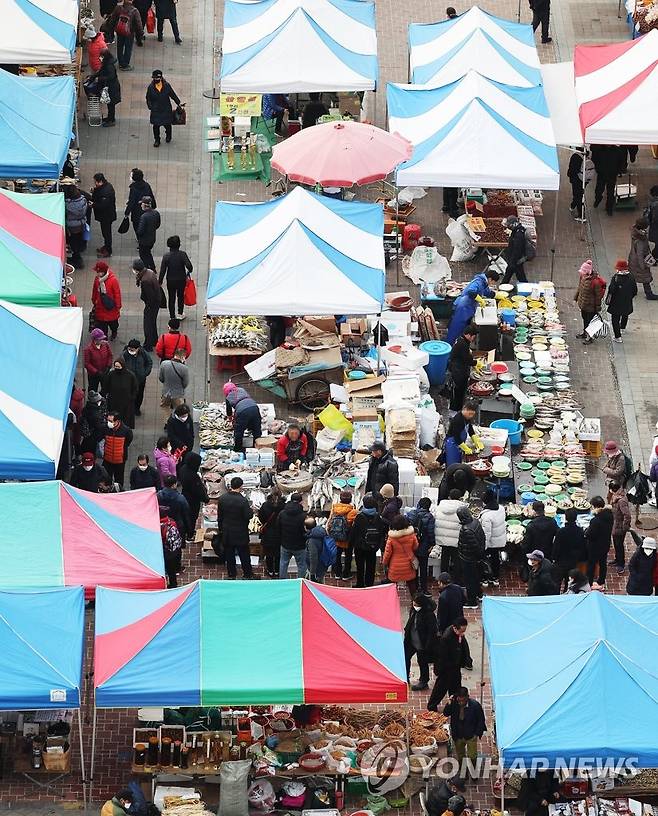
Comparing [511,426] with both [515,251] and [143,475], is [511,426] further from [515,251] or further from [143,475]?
[143,475]

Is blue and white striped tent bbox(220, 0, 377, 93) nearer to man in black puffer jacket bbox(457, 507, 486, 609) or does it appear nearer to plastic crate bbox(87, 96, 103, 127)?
plastic crate bbox(87, 96, 103, 127)

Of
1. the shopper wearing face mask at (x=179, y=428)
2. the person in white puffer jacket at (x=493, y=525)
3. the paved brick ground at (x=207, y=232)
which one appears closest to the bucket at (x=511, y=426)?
the paved brick ground at (x=207, y=232)

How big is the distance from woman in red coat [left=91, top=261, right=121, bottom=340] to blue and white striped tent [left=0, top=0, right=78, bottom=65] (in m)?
4.95

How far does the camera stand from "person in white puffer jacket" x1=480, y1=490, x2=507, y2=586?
1989 cm

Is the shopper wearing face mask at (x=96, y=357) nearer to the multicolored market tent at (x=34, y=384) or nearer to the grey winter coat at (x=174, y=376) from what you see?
the grey winter coat at (x=174, y=376)

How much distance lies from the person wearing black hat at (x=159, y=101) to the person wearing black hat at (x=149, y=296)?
209 inches

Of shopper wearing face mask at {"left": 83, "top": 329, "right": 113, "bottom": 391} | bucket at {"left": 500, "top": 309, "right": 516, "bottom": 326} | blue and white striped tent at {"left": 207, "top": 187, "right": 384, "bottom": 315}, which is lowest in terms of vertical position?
shopper wearing face mask at {"left": 83, "top": 329, "right": 113, "bottom": 391}

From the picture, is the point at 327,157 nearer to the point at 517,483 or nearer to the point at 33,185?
the point at 33,185

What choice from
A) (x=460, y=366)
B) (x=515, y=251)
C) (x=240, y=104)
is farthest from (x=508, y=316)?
(x=240, y=104)

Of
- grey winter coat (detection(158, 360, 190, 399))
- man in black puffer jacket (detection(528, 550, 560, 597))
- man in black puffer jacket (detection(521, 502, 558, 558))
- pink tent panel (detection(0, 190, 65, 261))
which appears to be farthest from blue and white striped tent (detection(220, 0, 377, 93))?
man in black puffer jacket (detection(528, 550, 560, 597))

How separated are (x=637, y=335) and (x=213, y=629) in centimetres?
1061

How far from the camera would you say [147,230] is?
83.9ft

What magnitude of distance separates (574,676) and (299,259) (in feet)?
27.8

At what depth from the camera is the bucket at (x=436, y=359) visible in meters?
23.6
